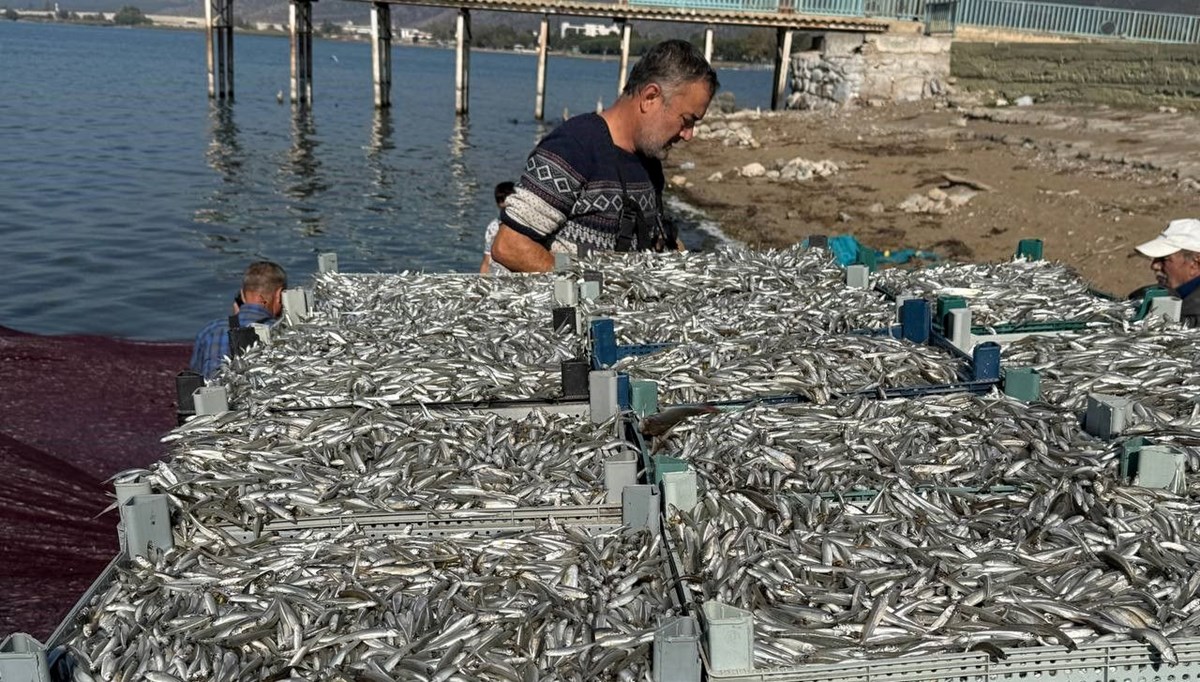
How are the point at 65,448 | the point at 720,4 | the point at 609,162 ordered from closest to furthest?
the point at 609,162
the point at 65,448
the point at 720,4

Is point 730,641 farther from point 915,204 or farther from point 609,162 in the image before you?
point 915,204

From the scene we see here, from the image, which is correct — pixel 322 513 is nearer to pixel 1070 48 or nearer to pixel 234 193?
pixel 234 193

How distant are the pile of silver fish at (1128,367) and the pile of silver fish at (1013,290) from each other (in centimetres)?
45

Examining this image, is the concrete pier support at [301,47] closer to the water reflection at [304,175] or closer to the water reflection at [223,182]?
the water reflection at [304,175]

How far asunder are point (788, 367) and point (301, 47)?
141 feet

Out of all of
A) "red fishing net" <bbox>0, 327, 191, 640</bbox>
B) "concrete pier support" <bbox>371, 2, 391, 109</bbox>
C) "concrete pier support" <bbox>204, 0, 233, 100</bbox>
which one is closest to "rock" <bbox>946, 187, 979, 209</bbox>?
"red fishing net" <bbox>0, 327, 191, 640</bbox>

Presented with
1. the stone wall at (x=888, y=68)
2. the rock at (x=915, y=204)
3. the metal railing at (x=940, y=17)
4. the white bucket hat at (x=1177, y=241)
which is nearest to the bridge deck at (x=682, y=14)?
the stone wall at (x=888, y=68)

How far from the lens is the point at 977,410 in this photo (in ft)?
17.5

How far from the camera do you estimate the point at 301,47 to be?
147ft

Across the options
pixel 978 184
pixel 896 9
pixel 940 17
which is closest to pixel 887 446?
pixel 978 184

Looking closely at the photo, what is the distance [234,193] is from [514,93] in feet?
154

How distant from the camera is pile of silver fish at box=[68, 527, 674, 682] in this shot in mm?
3490

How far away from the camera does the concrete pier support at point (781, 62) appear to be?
39969 mm

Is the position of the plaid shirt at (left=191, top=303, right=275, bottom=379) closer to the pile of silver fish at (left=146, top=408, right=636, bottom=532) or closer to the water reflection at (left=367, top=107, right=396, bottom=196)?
the pile of silver fish at (left=146, top=408, right=636, bottom=532)
